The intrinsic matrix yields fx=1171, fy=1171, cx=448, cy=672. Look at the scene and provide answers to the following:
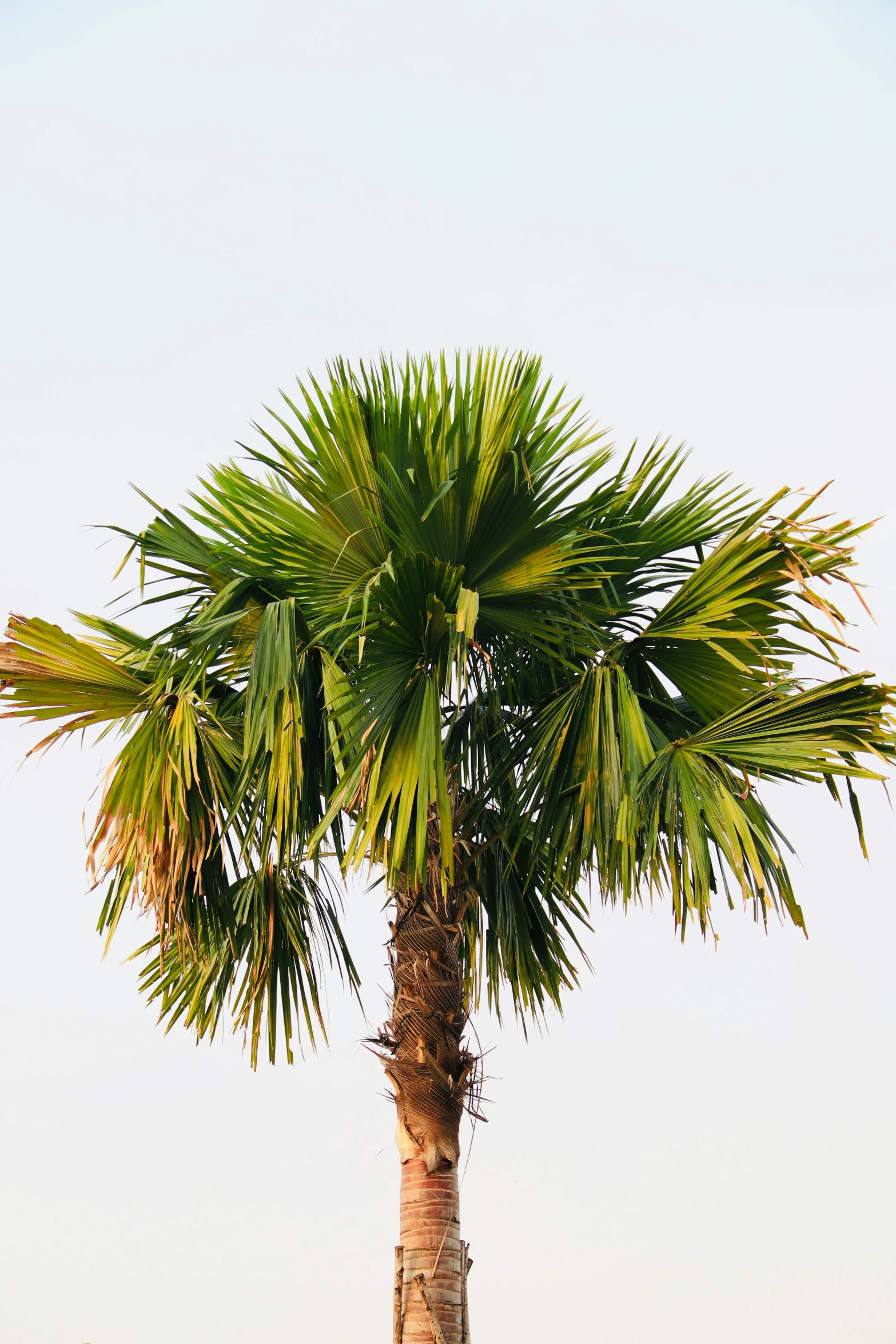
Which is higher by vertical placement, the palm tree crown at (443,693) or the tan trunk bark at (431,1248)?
the palm tree crown at (443,693)

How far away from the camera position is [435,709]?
4.83 metres

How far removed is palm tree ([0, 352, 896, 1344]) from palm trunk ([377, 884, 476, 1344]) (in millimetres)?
14

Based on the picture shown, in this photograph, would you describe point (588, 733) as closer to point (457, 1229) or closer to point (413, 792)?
point (413, 792)

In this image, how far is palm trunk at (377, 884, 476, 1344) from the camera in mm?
4906

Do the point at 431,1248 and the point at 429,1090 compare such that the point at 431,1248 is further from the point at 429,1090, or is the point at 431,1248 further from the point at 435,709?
the point at 435,709

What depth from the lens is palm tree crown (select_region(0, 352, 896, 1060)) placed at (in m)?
4.77

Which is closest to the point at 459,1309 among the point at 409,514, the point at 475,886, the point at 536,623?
the point at 475,886

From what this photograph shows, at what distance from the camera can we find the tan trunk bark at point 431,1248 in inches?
190

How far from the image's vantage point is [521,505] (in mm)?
5102

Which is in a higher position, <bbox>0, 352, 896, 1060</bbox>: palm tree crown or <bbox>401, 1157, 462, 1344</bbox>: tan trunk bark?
<bbox>0, 352, 896, 1060</bbox>: palm tree crown

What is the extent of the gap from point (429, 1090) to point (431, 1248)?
63cm

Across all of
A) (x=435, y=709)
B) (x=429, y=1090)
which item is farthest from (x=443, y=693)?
(x=429, y=1090)

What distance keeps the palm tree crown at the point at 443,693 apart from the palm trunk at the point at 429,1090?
0.72 feet

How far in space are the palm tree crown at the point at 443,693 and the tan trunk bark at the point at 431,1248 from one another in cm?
104
